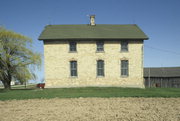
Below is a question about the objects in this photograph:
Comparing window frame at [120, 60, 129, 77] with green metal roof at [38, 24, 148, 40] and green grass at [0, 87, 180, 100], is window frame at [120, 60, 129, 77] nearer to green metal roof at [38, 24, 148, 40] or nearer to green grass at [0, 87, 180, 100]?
green grass at [0, 87, 180, 100]

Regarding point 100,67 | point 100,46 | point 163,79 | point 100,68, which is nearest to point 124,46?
point 100,46

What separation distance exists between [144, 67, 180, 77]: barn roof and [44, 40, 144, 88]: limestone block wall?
27.6 ft

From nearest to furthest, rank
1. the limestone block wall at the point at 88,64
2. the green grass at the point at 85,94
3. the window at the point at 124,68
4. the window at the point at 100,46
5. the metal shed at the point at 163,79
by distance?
the green grass at the point at 85,94, the limestone block wall at the point at 88,64, the window at the point at 124,68, the window at the point at 100,46, the metal shed at the point at 163,79

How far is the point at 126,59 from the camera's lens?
19.6 metres

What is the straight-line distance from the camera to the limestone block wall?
1931 centimetres

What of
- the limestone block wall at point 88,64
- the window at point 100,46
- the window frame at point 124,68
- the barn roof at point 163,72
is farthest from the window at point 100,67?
the barn roof at point 163,72

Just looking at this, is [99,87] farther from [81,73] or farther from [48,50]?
[48,50]

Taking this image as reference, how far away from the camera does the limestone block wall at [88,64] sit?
19.3 m

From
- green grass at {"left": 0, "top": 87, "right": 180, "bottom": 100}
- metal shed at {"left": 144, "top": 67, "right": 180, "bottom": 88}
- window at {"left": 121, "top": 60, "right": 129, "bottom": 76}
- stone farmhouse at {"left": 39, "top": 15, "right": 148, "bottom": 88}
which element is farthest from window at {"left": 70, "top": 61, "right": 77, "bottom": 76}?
metal shed at {"left": 144, "top": 67, "right": 180, "bottom": 88}

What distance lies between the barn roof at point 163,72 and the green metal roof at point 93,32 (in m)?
9.52

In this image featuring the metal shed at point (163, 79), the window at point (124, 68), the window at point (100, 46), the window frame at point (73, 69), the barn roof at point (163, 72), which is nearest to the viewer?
the window frame at point (73, 69)

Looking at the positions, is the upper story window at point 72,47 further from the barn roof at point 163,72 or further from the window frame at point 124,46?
the barn roof at point 163,72

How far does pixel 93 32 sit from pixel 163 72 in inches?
713

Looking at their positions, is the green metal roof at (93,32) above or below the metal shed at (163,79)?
above
